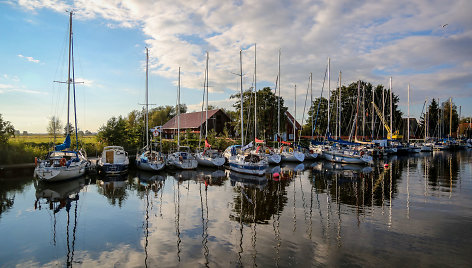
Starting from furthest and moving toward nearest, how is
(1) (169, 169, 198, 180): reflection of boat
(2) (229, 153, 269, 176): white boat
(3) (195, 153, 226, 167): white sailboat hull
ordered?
(3) (195, 153, 226, 167): white sailboat hull < (1) (169, 169, 198, 180): reflection of boat < (2) (229, 153, 269, 176): white boat

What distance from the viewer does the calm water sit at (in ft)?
33.1

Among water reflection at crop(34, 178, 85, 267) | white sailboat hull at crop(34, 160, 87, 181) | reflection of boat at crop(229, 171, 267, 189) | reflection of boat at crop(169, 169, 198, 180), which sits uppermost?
white sailboat hull at crop(34, 160, 87, 181)

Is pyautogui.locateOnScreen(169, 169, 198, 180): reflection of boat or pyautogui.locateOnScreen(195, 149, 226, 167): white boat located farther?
pyautogui.locateOnScreen(195, 149, 226, 167): white boat

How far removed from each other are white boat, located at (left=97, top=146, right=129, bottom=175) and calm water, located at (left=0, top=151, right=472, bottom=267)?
5.00 meters

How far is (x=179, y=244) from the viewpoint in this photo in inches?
445

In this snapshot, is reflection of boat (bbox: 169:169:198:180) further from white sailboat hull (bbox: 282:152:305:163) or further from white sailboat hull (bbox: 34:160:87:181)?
white sailboat hull (bbox: 282:152:305:163)

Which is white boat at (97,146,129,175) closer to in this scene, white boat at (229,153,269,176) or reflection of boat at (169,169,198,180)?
reflection of boat at (169,169,198,180)

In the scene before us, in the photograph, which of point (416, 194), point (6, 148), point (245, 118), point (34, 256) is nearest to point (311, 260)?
point (34, 256)

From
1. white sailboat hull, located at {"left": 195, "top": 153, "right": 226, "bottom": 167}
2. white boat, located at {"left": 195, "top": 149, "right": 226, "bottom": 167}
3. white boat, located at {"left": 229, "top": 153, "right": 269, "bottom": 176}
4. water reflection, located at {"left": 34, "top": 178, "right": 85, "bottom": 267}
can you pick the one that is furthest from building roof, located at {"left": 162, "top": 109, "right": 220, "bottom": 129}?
water reflection, located at {"left": 34, "top": 178, "right": 85, "bottom": 267}

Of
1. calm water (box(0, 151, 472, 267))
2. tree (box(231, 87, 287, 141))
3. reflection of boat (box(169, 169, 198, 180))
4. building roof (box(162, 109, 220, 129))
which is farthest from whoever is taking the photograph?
building roof (box(162, 109, 220, 129))

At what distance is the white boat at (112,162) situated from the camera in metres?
29.5

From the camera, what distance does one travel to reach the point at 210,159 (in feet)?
116

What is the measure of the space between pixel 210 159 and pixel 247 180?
10.1m

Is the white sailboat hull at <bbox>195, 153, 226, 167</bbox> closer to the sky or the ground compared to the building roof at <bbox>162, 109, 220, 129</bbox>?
closer to the ground
